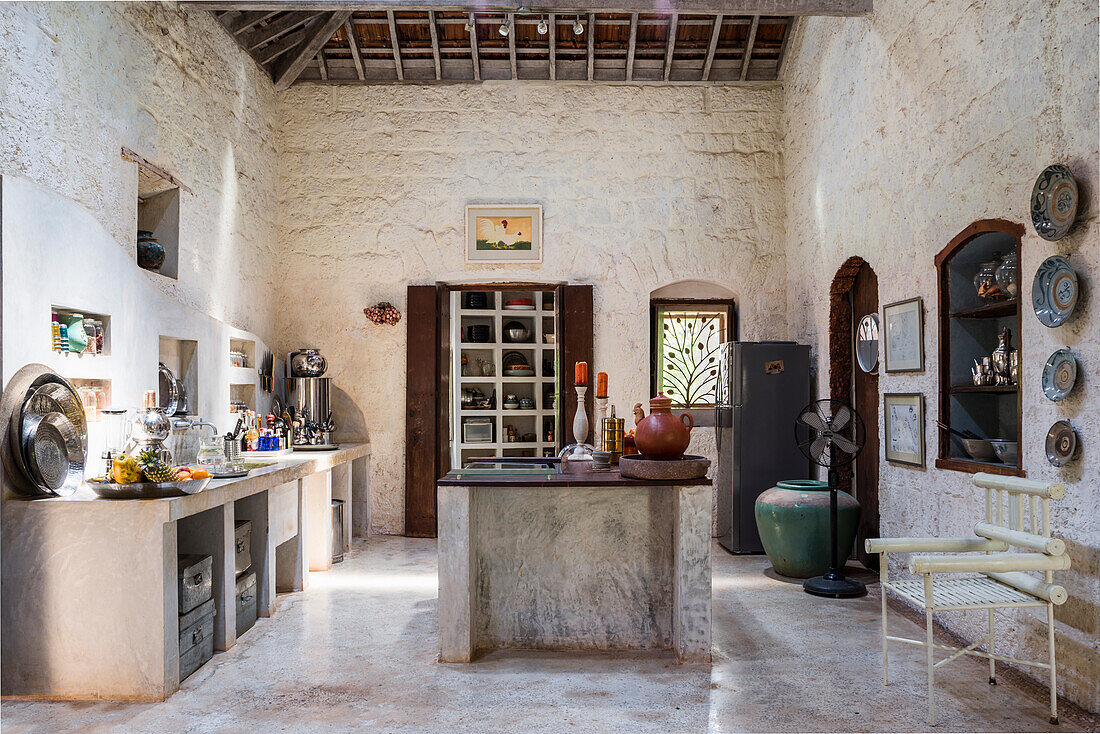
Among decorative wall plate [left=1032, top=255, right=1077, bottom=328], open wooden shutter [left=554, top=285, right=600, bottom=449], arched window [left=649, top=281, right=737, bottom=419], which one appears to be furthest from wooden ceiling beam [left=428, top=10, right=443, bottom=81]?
decorative wall plate [left=1032, top=255, right=1077, bottom=328]

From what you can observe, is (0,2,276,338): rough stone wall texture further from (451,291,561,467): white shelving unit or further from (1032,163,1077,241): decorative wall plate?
(1032,163,1077,241): decorative wall plate

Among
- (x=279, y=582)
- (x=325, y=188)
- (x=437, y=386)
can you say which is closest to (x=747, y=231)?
(x=437, y=386)

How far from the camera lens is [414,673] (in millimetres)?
3834

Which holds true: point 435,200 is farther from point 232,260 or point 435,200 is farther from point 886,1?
point 886,1

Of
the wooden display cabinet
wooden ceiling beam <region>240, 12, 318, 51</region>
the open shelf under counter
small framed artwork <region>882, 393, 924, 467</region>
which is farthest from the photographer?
wooden ceiling beam <region>240, 12, 318, 51</region>

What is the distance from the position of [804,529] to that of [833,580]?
39 cm

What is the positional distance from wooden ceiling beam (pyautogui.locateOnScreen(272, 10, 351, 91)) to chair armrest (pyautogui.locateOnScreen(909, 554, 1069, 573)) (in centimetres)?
610

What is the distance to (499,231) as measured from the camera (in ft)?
24.8

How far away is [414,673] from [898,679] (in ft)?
7.42

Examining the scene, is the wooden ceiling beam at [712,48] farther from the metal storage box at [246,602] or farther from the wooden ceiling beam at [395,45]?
the metal storage box at [246,602]

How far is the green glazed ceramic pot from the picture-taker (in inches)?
220

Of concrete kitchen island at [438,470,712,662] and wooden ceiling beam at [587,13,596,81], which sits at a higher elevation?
wooden ceiling beam at [587,13,596,81]

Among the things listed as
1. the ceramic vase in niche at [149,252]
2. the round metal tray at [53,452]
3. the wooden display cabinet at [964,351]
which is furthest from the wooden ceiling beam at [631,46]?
the round metal tray at [53,452]

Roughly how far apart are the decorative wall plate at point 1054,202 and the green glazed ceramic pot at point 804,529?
251 cm
